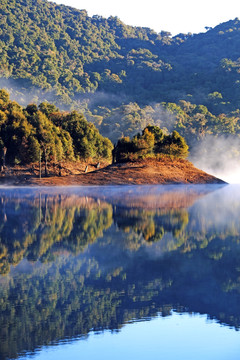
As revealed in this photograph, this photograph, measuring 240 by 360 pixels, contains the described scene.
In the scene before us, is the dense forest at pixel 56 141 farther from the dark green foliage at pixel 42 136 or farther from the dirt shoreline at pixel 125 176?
the dirt shoreline at pixel 125 176

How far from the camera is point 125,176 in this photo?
195 ft

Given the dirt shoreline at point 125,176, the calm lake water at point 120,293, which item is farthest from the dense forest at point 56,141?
the calm lake water at point 120,293

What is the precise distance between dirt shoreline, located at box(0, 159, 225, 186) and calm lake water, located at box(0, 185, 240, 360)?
1529 inches

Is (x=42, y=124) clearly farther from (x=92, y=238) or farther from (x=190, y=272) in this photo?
(x=190, y=272)

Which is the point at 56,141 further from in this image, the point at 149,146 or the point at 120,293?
the point at 120,293

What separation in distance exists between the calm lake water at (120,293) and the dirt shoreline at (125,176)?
38827 millimetres

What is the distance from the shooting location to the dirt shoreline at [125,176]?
58.1 m

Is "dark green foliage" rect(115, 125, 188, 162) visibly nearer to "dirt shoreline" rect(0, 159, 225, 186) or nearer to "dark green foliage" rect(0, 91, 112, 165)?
"dirt shoreline" rect(0, 159, 225, 186)

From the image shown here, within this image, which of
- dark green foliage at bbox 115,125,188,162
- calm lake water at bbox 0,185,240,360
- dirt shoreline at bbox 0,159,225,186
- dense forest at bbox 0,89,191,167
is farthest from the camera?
dark green foliage at bbox 115,125,188,162

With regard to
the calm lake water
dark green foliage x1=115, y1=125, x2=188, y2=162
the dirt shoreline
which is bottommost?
the calm lake water

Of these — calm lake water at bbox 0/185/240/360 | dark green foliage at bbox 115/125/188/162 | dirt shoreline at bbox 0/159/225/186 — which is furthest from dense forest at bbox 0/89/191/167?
calm lake water at bbox 0/185/240/360

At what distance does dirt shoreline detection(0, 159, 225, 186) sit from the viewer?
58125 mm

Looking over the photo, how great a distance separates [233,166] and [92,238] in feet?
380

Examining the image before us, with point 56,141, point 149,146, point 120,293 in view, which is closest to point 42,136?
point 56,141
